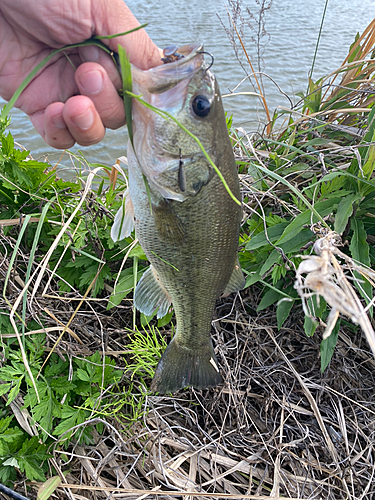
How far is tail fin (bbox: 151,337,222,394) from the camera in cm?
201

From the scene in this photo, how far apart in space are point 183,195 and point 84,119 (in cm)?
58

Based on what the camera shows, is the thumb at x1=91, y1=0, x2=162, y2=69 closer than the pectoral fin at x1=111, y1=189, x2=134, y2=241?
Yes

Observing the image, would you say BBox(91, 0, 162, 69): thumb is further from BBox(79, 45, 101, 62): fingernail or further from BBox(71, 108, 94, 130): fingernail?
BBox(71, 108, 94, 130): fingernail

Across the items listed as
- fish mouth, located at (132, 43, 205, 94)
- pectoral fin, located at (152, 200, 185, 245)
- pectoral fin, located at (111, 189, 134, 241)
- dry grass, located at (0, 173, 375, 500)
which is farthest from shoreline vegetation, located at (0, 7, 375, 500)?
fish mouth, located at (132, 43, 205, 94)

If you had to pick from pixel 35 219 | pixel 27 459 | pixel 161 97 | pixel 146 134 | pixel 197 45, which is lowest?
pixel 27 459

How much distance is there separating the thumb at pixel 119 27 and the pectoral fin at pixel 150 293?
1.09m

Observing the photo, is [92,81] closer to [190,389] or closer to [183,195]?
[183,195]

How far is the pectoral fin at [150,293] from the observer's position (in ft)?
6.46

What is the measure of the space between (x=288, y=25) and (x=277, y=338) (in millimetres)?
12342

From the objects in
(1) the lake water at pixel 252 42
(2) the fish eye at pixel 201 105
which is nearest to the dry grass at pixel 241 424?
(2) the fish eye at pixel 201 105

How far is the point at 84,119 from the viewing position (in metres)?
1.65

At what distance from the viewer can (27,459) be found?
197 cm

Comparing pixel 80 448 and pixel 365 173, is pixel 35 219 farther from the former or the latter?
pixel 365 173

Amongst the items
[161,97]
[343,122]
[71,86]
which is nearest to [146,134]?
[161,97]
